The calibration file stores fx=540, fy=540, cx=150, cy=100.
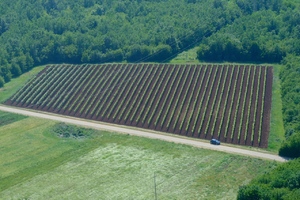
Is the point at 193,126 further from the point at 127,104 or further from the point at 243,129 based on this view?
the point at 127,104

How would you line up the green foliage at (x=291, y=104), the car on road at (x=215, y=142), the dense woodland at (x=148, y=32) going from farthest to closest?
the dense woodland at (x=148, y=32), the car on road at (x=215, y=142), the green foliage at (x=291, y=104)

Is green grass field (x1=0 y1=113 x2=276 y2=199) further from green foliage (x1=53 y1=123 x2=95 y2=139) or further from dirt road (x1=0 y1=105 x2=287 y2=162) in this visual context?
dirt road (x1=0 y1=105 x2=287 y2=162)

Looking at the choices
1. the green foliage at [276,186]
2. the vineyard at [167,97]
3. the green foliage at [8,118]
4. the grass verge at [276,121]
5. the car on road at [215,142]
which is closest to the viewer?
the green foliage at [276,186]

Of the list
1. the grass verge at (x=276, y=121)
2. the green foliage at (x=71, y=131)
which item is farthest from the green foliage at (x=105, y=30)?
the green foliage at (x=71, y=131)

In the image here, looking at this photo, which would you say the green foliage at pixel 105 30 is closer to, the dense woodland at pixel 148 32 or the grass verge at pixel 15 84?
the dense woodland at pixel 148 32

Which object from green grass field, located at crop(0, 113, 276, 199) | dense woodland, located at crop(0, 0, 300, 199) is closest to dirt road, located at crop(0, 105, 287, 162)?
green grass field, located at crop(0, 113, 276, 199)

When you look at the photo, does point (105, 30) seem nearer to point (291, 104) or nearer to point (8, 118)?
point (8, 118)

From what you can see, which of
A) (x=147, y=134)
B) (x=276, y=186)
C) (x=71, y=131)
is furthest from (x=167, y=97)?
(x=276, y=186)
